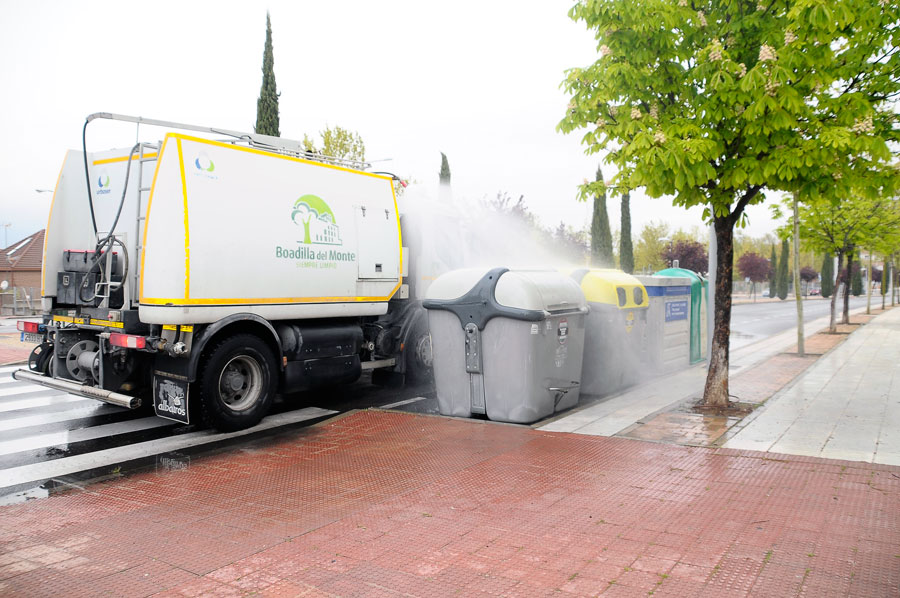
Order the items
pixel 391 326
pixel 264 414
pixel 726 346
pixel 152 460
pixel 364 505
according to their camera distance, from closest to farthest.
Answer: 1. pixel 364 505
2. pixel 152 460
3. pixel 264 414
4. pixel 726 346
5. pixel 391 326

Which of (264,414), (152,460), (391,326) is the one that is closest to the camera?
(152,460)

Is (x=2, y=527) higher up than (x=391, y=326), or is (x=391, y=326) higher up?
(x=391, y=326)

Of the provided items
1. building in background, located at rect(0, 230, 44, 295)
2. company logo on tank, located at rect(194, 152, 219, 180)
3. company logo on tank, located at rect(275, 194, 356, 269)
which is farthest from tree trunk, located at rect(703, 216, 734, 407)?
building in background, located at rect(0, 230, 44, 295)

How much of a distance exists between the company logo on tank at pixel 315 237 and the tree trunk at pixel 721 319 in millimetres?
4667

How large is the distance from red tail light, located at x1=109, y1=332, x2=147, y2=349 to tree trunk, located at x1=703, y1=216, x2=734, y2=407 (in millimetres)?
6450

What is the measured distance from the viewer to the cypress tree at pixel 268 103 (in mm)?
22594

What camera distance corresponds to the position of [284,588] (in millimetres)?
3373

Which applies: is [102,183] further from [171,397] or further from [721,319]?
[721,319]

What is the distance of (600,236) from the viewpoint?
37.8 meters

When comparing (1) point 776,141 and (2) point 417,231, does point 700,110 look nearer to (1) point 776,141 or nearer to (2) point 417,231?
(1) point 776,141

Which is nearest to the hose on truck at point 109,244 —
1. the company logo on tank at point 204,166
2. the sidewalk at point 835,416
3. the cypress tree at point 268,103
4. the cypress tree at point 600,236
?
the company logo on tank at point 204,166

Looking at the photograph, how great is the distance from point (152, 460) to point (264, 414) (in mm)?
1560

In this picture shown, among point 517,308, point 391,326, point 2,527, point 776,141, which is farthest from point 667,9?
point 2,527

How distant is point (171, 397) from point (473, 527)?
12.9 feet
